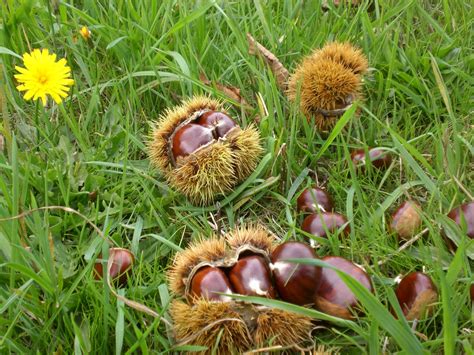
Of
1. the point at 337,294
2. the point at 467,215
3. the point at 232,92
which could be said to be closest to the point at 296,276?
the point at 337,294

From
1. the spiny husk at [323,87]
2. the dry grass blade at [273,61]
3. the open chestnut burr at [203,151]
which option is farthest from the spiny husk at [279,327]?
the dry grass blade at [273,61]

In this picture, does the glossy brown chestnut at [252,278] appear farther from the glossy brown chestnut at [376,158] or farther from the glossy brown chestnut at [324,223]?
the glossy brown chestnut at [376,158]

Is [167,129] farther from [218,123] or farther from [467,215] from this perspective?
[467,215]

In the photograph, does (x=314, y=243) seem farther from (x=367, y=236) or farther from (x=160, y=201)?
(x=160, y=201)

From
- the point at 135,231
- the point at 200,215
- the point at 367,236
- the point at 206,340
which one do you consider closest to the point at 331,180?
the point at 367,236

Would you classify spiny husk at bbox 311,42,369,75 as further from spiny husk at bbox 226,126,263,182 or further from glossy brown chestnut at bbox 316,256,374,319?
glossy brown chestnut at bbox 316,256,374,319
